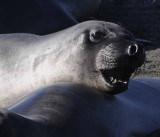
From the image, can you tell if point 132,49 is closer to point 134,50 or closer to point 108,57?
point 134,50

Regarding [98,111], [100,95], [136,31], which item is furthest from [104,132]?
[136,31]

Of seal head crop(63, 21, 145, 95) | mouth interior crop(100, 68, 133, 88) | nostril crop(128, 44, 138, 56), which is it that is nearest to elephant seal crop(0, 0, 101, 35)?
seal head crop(63, 21, 145, 95)

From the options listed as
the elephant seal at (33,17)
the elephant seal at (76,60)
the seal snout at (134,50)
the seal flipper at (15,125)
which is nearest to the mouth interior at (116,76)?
the elephant seal at (76,60)

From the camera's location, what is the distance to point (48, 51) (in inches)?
149

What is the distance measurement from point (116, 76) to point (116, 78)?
13 mm

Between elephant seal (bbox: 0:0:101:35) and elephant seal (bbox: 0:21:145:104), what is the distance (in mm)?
1500

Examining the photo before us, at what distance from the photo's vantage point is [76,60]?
11.6 feet

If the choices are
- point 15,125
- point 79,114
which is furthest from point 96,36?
point 15,125

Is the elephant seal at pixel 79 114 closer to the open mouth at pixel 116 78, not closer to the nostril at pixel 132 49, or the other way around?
the open mouth at pixel 116 78

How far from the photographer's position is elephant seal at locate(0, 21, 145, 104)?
3.34 meters

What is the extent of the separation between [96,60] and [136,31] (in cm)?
456

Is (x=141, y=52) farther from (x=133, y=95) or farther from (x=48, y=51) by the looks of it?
(x=48, y=51)

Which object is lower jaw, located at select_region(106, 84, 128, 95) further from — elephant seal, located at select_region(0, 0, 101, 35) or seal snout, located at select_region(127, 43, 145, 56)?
elephant seal, located at select_region(0, 0, 101, 35)

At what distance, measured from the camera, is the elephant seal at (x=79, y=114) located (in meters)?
2.36
